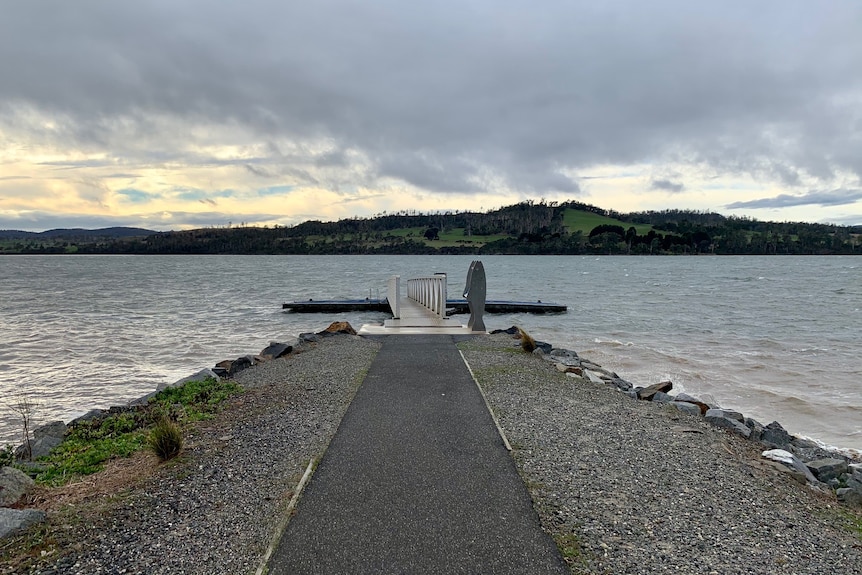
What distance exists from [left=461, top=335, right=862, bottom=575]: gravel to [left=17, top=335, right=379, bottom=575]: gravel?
2.13 m

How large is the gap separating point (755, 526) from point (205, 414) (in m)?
6.16

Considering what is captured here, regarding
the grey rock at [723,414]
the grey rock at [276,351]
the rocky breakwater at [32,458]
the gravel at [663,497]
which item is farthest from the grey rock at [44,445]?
the grey rock at [723,414]

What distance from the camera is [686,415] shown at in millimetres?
8203

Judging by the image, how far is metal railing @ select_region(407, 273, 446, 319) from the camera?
59.1 feet

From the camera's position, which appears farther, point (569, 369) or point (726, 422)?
point (569, 369)

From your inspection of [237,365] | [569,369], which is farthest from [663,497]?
[237,365]

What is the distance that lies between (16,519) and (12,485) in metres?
0.87

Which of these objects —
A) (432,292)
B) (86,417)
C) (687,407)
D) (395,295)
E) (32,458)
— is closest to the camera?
(32,458)

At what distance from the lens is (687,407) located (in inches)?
350

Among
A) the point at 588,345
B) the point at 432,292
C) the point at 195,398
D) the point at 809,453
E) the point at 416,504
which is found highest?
the point at 432,292

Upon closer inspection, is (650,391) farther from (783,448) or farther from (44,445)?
(44,445)

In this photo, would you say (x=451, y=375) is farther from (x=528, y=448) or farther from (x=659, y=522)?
(x=659, y=522)

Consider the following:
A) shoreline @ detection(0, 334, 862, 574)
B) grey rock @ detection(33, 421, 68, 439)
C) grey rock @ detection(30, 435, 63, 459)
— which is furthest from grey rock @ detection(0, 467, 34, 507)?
grey rock @ detection(33, 421, 68, 439)

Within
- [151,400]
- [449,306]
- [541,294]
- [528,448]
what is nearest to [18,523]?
[528,448]
